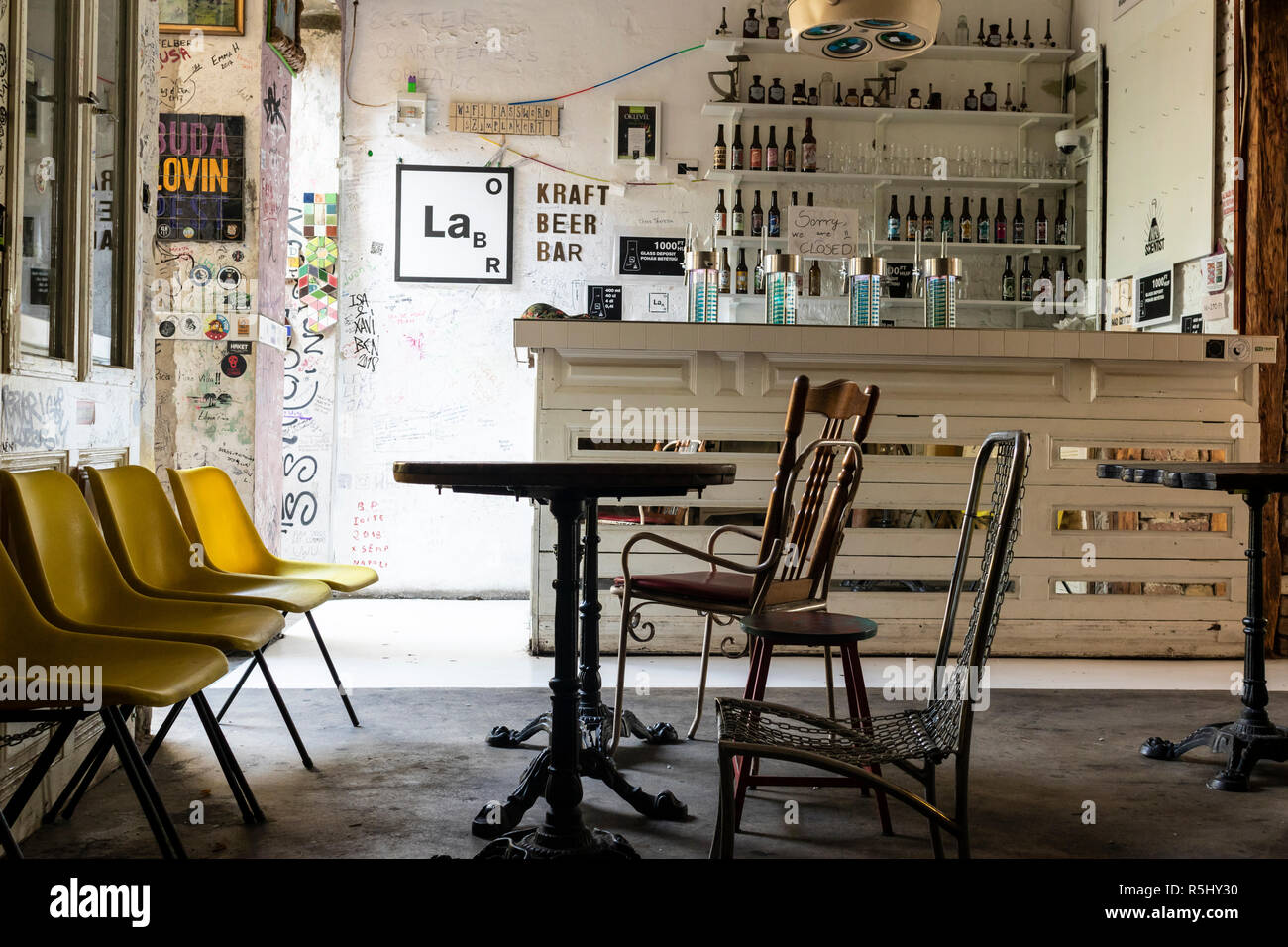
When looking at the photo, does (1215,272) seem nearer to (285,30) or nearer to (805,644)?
(805,644)

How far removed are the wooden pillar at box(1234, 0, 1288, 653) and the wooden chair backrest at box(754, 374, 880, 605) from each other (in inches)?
106

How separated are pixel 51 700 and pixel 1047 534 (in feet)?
11.9

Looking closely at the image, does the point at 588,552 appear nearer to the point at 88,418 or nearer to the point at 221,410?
the point at 88,418

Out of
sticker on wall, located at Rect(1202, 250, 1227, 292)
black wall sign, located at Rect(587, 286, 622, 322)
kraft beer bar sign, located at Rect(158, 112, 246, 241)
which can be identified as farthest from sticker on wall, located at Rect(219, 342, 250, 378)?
sticker on wall, located at Rect(1202, 250, 1227, 292)

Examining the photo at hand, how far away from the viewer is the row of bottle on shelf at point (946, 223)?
627 cm

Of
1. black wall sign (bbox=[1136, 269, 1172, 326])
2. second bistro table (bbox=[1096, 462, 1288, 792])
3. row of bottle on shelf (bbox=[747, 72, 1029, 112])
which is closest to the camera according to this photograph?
second bistro table (bbox=[1096, 462, 1288, 792])

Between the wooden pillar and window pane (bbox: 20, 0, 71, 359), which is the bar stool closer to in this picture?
window pane (bbox: 20, 0, 71, 359)

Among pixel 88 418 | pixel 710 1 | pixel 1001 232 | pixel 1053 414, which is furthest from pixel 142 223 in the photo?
pixel 1001 232

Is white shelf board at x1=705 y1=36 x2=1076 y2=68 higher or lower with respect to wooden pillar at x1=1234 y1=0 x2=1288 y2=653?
higher

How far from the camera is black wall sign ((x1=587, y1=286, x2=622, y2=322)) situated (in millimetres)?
6309

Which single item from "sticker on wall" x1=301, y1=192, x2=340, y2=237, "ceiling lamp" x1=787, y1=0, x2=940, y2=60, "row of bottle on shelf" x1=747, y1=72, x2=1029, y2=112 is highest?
"row of bottle on shelf" x1=747, y1=72, x2=1029, y2=112

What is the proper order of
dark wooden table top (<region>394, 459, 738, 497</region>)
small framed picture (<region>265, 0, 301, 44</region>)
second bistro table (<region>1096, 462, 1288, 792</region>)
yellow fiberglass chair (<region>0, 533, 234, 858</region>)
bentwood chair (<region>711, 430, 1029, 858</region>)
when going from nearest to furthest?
bentwood chair (<region>711, 430, 1029, 858</region>), yellow fiberglass chair (<region>0, 533, 234, 858</region>), dark wooden table top (<region>394, 459, 738, 497</region>), second bistro table (<region>1096, 462, 1288, 792</region>), small framed picture (<region>265, 0, 301, 44</region>)

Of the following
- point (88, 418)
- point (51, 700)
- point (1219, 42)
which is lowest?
point (51, 700)

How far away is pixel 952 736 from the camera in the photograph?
62.7 inches
